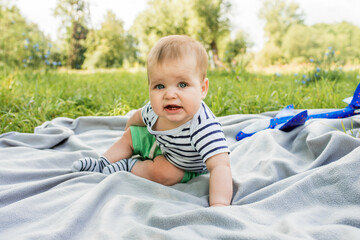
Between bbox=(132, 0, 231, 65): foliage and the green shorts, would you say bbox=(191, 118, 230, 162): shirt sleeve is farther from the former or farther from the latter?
bbox=(132, 0, 231, 65): foliage

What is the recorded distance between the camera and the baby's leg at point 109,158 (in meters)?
1.70

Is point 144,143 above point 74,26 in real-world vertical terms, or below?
below

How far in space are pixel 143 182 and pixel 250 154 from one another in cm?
72

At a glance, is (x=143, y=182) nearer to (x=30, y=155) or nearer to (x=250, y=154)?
(x=250, y=154)

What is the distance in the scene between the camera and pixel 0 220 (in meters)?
1.20

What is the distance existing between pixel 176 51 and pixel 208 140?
419mm

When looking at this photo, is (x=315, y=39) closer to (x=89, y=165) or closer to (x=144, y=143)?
(x=144, y=143)

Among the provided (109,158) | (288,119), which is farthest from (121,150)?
(288,119)

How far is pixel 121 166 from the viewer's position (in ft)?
5.68

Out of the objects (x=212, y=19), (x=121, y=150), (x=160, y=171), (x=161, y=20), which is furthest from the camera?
(x=161, y=20)

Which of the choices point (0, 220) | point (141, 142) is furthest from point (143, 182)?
point (0, 220)

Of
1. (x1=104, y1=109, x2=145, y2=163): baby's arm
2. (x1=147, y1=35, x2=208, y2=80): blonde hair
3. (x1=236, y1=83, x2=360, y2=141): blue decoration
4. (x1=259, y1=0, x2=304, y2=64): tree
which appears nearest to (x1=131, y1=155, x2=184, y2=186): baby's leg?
(x1=104, y1=109, x2=145, y2=163): baby's arm

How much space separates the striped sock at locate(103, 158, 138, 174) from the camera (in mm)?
1713

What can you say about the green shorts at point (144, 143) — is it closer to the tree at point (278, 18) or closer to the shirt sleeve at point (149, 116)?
the shirt sleeve at point (149, 116)
